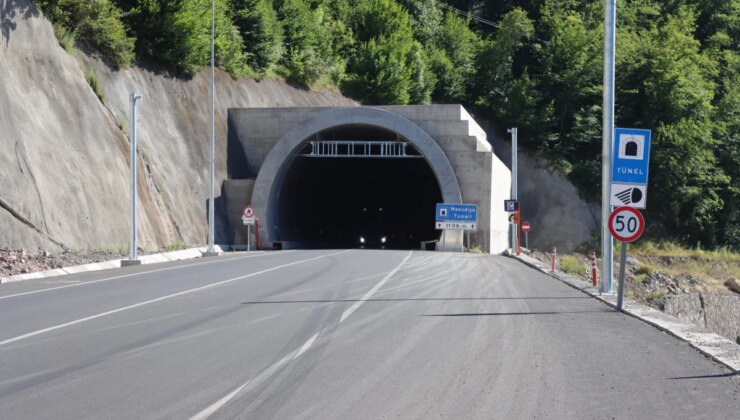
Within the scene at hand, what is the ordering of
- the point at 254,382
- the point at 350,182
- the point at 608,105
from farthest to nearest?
the point at 350,182 < the point at 608,105 < the point at 254,382

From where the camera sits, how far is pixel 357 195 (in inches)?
3172

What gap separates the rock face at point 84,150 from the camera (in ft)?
98.2

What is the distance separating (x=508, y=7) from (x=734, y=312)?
231 feet

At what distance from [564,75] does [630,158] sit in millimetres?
62497

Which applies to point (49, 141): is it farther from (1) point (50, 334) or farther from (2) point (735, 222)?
(2) point (735, 222)

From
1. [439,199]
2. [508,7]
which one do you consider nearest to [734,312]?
[439,199]

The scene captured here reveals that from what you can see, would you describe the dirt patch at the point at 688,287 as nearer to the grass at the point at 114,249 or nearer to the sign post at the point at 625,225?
the sign post at the point at 625,225

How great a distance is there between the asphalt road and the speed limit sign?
1.53 metres

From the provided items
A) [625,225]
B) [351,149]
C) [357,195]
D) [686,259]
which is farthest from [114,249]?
[357,195]

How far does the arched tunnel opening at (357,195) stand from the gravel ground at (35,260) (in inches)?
982

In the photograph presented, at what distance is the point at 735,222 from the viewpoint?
7512 cm

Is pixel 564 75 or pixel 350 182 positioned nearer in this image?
pixel 350 182

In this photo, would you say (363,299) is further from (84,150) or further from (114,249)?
(84,150)

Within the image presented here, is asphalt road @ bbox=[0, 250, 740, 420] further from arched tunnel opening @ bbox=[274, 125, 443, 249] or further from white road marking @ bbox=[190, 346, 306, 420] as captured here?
arched tunnel opening @ bbox=[274, 125, 443, 249]
